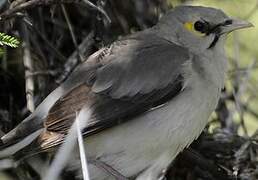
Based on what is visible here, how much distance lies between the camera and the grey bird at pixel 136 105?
5598mm

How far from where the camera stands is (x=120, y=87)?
18.9ft

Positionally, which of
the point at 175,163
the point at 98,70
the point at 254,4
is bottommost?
the point at 175,163

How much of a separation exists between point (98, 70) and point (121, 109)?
0.41m

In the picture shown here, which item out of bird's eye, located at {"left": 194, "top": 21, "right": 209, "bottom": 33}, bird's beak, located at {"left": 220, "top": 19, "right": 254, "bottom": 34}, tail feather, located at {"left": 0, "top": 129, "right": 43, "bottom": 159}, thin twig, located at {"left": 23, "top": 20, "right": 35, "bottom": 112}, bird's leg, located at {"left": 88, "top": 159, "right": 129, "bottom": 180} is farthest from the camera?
thin twig, located at {"left": 23, "top": 20, "right": 35, "bottom": 112}

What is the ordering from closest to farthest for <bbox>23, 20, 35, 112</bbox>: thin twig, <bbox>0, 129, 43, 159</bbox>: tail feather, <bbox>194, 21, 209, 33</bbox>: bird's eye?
<bbox>0, 129, 43, 159</bbox>: tail feather < <bbox>194, 21, 209, 33</bbox>: bird's eye < <bbox>23, 20, 35, 112</bbox>: thin twig

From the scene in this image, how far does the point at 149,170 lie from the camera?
19.2 ft

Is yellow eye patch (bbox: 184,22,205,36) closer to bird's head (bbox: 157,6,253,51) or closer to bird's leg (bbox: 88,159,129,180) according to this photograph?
bird's head (bbox: 157,6,253,51)

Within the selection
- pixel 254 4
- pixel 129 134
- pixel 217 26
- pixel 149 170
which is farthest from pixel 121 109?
pixel 254 4

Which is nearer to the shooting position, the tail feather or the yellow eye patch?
the tail feather

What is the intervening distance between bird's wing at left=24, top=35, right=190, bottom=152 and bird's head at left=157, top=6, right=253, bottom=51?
0.22m

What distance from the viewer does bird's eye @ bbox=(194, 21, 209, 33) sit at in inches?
242

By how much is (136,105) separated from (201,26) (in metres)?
0.96

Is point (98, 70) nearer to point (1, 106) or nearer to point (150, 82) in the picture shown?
point (150, 82)

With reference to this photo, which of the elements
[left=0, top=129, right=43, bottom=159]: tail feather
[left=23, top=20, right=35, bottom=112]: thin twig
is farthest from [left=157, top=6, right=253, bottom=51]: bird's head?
[left=0, top=129, right=43, bottom=159]: tail feather
